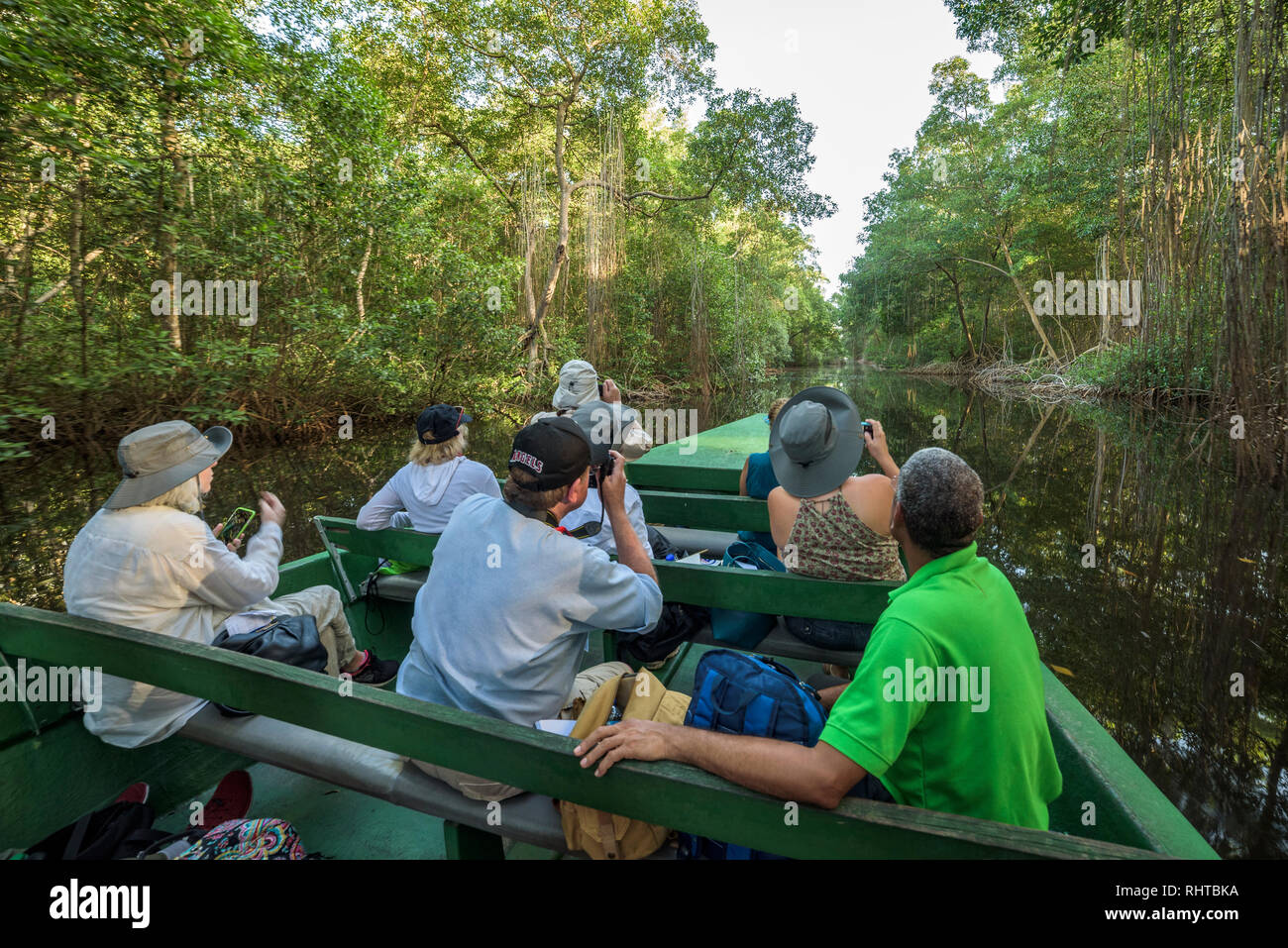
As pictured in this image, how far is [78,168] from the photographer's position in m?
6.85

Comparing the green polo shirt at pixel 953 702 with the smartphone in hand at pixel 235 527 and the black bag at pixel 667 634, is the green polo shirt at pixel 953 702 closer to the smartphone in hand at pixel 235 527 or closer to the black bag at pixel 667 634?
the black bag at pixel 667 634

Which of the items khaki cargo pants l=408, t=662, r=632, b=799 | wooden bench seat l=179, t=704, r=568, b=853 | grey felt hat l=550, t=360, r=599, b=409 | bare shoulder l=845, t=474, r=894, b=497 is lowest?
wooden bench seat l=179, t=704, r=568, b=853

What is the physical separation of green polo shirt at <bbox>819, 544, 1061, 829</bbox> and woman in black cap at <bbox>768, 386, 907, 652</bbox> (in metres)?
1.13

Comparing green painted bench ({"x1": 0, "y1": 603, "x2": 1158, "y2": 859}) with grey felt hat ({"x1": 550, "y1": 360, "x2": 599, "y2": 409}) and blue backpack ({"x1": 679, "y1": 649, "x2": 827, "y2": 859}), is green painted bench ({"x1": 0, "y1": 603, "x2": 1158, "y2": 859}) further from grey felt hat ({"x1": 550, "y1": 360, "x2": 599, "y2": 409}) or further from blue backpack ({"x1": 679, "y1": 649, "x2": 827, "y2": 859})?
grey felt hat ({"x1": 550, "y1": 360, "x2": 599, "y2": 409})

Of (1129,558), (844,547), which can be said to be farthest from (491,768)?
(1129,558)

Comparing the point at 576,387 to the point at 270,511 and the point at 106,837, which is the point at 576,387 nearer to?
the point at 270,511

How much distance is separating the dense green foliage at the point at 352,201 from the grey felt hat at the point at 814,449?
7865 millimetres

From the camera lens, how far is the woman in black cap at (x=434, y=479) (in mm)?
3574

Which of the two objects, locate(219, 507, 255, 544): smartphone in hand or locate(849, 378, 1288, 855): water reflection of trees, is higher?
locate(219, 507, 255, 544): smartphone in hand

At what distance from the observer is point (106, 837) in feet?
5.99

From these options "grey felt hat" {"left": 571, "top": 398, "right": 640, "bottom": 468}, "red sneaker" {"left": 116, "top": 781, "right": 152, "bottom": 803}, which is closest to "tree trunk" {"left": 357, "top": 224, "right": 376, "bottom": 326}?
"grey felt hat" {"left": 571, "top": 398, "right": 640, "bottom": 468}

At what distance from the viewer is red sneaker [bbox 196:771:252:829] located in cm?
219

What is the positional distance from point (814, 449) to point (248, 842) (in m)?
2.30

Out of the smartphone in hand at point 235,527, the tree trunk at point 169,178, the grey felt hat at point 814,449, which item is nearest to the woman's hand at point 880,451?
the grey felt hat at point 814,449
